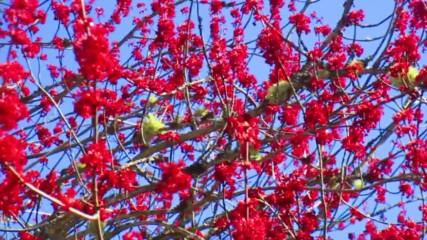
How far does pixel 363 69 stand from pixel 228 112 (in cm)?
129

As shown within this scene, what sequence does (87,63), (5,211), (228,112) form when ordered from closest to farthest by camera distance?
(87,63) → (5,211) → (228,112)

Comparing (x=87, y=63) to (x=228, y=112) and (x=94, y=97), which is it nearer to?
(x=94, y=97)

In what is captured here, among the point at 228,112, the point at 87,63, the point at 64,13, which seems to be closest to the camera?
the point at 87,63

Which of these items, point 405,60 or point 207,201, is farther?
point 405,60

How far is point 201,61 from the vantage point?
6.74 m

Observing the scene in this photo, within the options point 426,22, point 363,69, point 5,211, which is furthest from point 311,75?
point 5,211

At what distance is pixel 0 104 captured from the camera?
3.30 m

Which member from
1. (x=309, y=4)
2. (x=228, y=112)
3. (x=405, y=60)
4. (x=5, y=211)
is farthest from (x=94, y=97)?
(x=309, y=4)

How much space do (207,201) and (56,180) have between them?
1.13 metres

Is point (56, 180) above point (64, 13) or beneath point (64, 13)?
beneath

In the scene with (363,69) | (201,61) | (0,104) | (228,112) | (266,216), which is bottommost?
(0,104)

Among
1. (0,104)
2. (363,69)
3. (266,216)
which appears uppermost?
(363,69)

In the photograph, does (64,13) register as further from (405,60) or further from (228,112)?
(405,60)

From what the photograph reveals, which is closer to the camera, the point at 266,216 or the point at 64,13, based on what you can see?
the point at 266,216
